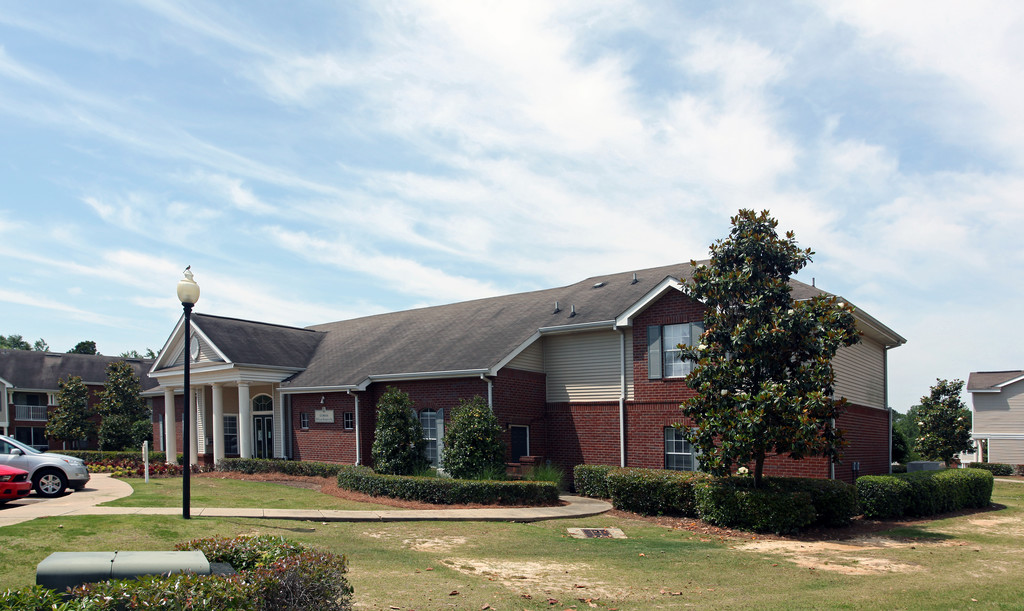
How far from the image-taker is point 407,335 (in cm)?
2911

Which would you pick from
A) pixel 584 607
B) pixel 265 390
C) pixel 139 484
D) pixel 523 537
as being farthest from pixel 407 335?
pixel 584 607

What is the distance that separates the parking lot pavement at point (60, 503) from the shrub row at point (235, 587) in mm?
7787

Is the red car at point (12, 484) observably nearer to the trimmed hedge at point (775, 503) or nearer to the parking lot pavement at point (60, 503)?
the parking lot pavement at point (60, 503)

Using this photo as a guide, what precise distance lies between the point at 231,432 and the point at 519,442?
1706 centimetres

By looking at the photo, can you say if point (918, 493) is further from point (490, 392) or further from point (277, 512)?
point (277, 512)

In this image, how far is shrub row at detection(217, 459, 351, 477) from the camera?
25000 mm

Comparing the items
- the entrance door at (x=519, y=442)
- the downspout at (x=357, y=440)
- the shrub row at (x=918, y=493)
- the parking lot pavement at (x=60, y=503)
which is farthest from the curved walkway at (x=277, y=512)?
the downspout at (x=357, y=440)

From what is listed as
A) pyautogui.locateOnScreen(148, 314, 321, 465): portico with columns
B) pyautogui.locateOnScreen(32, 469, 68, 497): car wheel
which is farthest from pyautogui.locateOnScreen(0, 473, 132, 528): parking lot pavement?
pyautogui.locateOnScreen(148, 314, 321, 465): portico with columns

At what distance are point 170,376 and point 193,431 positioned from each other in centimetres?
323

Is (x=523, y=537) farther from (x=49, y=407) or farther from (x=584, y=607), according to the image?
(x=49, y=407)

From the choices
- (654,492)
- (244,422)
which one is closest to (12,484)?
(244,422)

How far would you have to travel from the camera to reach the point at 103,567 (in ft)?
19.8

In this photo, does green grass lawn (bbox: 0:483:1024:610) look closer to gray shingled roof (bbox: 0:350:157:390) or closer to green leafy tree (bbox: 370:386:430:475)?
green leafy tree (bbox: 370:386:430:475)

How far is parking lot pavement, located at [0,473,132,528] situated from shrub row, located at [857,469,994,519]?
18.1m
